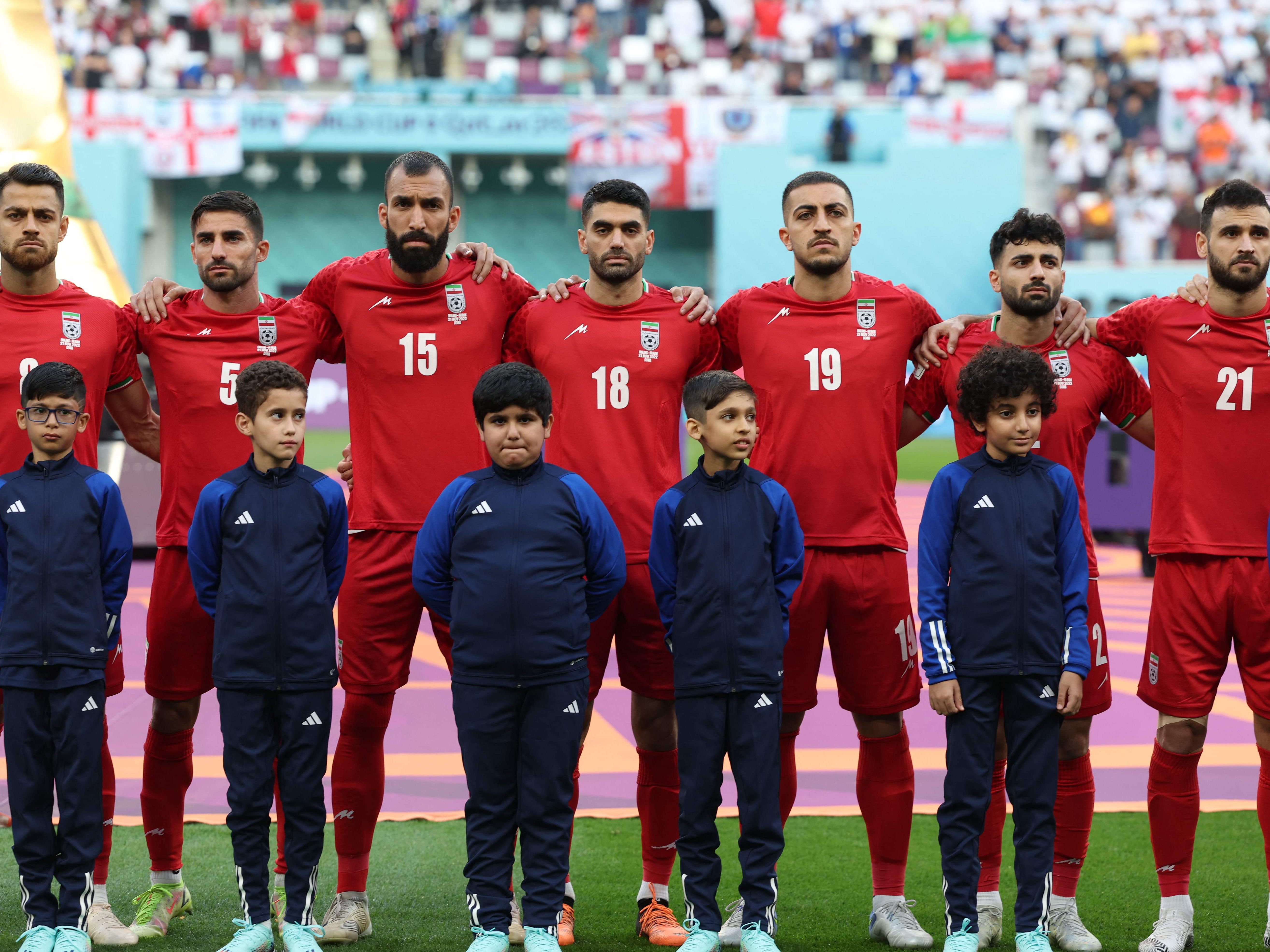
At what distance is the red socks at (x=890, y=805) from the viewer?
4793 mm

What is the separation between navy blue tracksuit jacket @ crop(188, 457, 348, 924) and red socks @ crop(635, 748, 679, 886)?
117 centimetres

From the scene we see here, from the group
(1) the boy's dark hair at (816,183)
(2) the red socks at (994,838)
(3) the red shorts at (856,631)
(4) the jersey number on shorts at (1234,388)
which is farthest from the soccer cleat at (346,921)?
(4) the jersey number on shorts at (1234,388)

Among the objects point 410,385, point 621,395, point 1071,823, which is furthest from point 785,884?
point 410,385

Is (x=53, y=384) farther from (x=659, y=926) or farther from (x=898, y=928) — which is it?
(x=898, y=928)

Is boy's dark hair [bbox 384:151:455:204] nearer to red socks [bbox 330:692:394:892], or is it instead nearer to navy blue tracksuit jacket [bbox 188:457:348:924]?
navy blue tracksuit jacket [bbox 188:457:348:924]

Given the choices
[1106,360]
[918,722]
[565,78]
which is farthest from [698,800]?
[565,78]

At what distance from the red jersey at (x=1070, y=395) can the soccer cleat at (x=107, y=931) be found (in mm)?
3235

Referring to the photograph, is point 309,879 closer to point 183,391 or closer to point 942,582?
point 183,391

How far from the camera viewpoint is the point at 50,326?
4.85 meters

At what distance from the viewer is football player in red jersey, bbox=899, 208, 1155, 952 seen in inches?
184

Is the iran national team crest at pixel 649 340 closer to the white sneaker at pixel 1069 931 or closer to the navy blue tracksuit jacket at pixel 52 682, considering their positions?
the navy blue tracksuit jacket at pixel 52 682

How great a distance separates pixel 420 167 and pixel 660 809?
2.41 metres

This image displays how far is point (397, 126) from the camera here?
91.4 ft

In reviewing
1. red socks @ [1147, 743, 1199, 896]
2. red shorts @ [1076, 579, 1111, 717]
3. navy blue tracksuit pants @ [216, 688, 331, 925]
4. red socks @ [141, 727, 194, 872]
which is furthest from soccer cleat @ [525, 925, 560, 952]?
red socks @ [1147, 743, 1199, 896]
